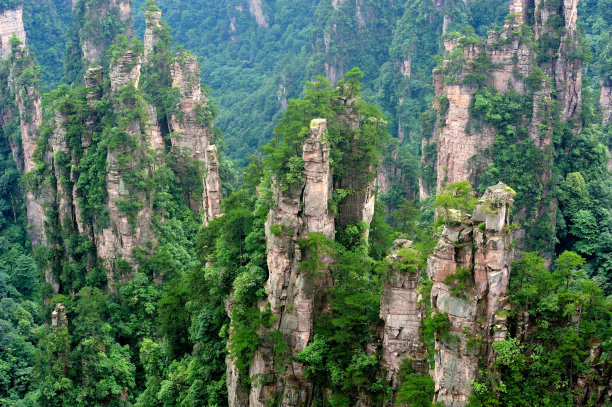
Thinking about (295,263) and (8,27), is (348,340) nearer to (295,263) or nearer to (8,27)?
(295,263)

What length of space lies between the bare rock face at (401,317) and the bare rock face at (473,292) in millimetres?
4241

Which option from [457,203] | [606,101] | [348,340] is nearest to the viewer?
[457,203]

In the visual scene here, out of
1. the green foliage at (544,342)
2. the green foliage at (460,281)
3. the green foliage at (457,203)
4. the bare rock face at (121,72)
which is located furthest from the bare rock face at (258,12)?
the green foliage at (460,281)

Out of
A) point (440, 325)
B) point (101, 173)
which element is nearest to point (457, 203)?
point (440, 325)

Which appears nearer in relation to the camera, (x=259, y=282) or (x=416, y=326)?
(x=416, y=326)

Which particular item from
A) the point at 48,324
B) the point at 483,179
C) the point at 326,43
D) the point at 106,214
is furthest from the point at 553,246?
the point at 326,43

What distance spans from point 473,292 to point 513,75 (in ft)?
120

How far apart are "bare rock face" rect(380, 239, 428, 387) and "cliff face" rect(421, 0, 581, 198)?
99.1 feet

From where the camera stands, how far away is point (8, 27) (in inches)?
3415

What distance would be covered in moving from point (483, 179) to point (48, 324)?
109 ft

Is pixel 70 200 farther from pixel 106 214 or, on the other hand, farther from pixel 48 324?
pixel 48 324

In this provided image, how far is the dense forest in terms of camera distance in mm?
26844

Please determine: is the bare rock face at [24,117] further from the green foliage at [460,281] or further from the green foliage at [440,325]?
the green foliage at [460,281]

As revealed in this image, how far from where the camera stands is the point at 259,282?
37.6 meters
